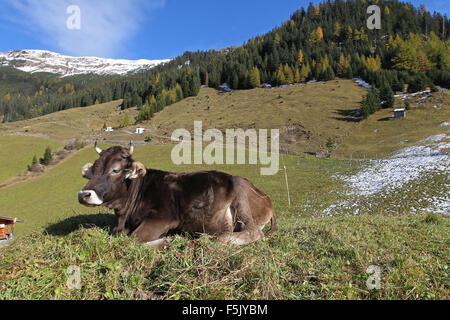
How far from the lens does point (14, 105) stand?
191500mm

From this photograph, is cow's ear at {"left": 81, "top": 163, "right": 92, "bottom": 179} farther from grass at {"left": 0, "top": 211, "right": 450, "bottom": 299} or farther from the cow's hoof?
the cow's hoof

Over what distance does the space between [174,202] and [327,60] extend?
451 feet

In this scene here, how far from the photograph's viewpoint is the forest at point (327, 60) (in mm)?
101875

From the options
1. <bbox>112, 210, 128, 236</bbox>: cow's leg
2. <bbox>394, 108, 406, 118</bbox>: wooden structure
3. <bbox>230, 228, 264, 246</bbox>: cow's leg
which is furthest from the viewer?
<bbox>394, 108, 406, 118</bbox>: wooden structure

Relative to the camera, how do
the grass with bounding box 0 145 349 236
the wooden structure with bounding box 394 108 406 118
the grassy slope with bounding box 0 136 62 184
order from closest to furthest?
the grass with bounding box 0 145 349 236 < the grassy slope with bounding box 0 136 62 184 < the wooden structure with bounding box 394 108 406 118

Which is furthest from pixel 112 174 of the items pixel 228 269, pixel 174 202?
pixel 228 269

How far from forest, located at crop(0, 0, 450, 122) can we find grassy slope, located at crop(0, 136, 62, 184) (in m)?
41.8

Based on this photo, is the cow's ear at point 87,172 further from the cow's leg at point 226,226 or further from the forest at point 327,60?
the forest at point 327,60

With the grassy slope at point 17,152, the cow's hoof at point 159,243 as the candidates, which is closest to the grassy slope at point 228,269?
the cow's hoof at point 159,243

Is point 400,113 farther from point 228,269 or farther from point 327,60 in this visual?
point 228,269

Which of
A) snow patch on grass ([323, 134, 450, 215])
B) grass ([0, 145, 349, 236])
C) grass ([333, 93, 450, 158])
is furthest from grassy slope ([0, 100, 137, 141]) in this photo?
snow patch on grass ([323, 134, 450, 215])

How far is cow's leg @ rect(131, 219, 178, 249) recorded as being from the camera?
3.85 meters

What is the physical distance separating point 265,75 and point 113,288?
140300 mm

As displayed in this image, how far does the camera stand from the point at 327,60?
122 meters
